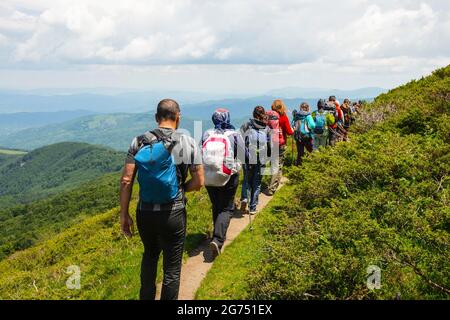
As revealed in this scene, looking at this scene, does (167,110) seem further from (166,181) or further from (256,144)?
(256,144)

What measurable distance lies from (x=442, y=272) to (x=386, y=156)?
3951 millimetres

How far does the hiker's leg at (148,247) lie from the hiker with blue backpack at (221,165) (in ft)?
7.85

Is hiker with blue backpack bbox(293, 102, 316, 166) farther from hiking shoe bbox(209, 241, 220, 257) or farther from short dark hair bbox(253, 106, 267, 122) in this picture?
hiking shoe bbox(209, 241, 220, 257)

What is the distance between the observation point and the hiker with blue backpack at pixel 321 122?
46.6 ft

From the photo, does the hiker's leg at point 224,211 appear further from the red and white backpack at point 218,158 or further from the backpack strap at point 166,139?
the backpack strap at point 166,139

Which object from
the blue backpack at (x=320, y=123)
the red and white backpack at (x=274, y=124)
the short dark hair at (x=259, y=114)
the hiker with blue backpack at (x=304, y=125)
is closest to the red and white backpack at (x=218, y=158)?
the short dark hair at (x=259, y=114)

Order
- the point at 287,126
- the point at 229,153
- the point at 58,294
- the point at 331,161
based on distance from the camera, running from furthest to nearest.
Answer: the point at 287,126
the point at 331,161
the point at 58,294
the point at 229,153

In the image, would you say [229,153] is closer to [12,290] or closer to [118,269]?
[118,269]

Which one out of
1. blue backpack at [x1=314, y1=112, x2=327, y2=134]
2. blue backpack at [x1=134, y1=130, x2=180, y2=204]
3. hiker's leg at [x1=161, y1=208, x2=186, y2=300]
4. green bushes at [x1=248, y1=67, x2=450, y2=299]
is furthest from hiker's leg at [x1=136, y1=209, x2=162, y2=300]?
blue backpack at [x1=314, y1=112, x2=327, y2=134]

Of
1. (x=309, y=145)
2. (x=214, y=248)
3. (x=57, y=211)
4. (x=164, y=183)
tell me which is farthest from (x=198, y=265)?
(x=57, y=211)

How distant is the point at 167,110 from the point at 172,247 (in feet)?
6.23

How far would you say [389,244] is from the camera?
17.8 feet
